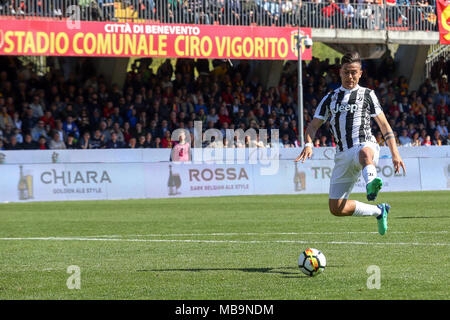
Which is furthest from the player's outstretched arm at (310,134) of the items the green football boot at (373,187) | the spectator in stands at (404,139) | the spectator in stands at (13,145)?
the spectator in stands at (404,139)

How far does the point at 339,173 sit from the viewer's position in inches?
396

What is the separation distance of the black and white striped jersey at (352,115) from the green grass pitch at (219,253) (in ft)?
4.45

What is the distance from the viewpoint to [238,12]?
33.6 meters

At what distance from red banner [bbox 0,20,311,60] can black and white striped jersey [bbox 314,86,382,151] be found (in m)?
21.0

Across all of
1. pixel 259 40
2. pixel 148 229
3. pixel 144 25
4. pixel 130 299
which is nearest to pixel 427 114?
pixel 259 40

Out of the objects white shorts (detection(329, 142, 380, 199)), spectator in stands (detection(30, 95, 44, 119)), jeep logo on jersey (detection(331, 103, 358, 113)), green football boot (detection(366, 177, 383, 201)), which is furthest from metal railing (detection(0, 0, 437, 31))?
green football boot (detection(366, 177, 383, 201))

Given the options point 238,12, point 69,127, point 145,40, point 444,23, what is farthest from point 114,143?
point 444,23

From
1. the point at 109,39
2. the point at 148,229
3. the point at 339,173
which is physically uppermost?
the point at 109,39

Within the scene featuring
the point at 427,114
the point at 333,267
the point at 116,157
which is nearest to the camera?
the point at 333,267

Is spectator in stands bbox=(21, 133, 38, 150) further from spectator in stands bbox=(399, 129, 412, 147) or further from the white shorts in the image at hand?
the white shorts

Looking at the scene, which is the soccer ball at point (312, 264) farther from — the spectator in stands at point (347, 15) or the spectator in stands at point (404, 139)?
the spectator in stands at point (347, 15)

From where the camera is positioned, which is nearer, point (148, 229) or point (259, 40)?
point (148, 229)

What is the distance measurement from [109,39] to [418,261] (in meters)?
23.0
